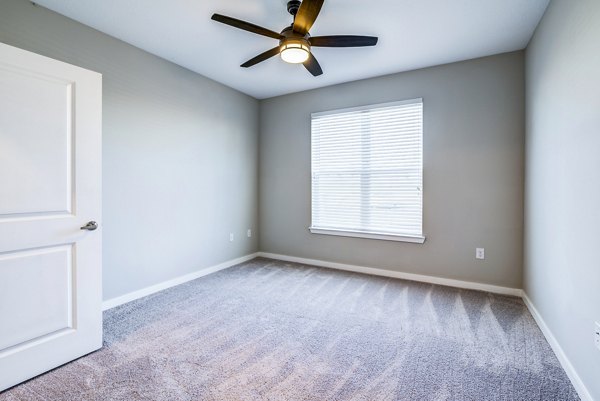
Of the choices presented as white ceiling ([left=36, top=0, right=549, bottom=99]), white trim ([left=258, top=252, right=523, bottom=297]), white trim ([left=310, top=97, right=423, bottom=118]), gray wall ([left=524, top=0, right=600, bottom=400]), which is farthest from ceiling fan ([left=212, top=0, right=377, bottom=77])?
white trim ([left=258, top=252, right=523, bottom=297])

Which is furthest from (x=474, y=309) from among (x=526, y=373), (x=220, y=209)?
(x=220, y=209)

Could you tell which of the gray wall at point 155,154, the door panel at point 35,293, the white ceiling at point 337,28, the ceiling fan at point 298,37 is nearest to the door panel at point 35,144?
the door panel at point 35,293

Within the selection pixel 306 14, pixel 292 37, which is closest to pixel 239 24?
pixel 292 37

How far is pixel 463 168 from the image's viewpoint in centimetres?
335

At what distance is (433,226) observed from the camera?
352cm

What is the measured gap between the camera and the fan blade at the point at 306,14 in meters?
1.88

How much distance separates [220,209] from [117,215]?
1.40 meters

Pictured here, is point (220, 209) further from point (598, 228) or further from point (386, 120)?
point (598, 228)

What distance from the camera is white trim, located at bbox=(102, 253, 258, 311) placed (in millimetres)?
2863

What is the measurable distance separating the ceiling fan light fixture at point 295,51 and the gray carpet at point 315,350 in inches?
90.1

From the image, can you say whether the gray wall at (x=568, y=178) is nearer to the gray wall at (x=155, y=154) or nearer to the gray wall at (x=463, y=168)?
the gray wall at (x=463, y=168)

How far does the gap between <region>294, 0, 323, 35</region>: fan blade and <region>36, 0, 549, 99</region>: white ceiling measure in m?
0.32

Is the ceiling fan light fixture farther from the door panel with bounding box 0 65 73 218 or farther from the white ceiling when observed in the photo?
the door panel with bounding box 0 65 73 218

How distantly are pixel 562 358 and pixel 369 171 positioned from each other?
2572 mm
